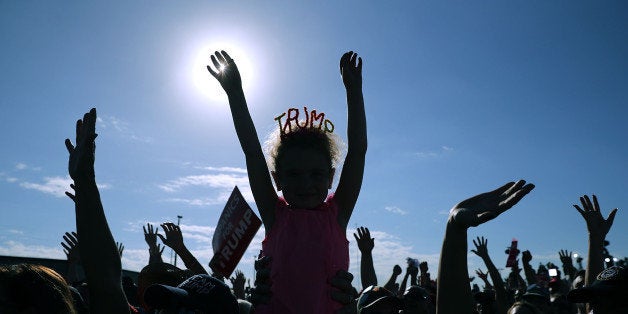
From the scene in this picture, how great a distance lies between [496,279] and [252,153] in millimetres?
6030

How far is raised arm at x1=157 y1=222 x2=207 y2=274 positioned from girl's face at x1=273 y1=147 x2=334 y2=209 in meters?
2.48

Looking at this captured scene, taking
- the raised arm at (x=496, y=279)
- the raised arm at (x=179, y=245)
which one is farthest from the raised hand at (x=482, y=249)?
the raised arm at (x=179, y=245)

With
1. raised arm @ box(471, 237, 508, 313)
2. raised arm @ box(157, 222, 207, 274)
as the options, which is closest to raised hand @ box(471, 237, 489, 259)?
raised arm @ box(471, 237, 508, 313)

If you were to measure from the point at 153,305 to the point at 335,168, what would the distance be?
48.5 inches

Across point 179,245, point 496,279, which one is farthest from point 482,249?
point 179,245

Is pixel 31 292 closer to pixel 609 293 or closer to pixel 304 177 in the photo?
pixel 304 177

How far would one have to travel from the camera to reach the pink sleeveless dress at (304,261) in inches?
80.4

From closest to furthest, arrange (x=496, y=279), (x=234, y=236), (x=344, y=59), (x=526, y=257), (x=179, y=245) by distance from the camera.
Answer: (x=344, y=59) < (x=179, y=245) < (x=234, y=236) < (x=496, y=279) < (x=526, y=257)

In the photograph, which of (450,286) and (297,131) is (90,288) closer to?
(297,131)

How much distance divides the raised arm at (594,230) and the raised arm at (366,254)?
2.36 metres

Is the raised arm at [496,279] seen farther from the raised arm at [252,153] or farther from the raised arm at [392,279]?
the raised arm at [252,153]

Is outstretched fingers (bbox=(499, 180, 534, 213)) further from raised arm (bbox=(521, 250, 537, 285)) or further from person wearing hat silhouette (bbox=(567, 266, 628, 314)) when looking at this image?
raised arm (bbox=(521, 250, 537, 285))

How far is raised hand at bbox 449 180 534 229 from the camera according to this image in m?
1.49

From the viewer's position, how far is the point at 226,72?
2617 millimetres
